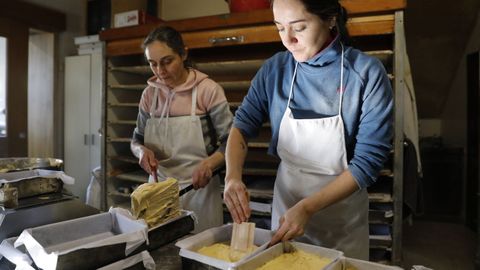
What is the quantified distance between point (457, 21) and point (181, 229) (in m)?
3.61

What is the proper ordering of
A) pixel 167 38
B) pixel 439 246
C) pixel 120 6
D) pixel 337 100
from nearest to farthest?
pixel 337 100
pixel 167 38
pixel 120 6
pixel 439 246

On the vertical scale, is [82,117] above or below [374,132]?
above

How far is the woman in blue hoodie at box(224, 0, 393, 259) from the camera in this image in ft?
3.67

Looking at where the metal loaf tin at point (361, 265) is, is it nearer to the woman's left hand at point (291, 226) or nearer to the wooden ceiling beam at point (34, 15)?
the woman's left hand at point (291, 226)

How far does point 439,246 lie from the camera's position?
3.54 m

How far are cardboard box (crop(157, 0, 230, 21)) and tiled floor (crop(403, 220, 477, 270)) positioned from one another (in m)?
2.90

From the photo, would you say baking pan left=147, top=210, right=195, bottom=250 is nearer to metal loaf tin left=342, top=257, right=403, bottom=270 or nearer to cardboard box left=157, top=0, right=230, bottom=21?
metal loaf tin left=342, top=257, right=403, bottom=270

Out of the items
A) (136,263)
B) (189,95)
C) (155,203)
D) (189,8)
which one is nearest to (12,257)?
(136,263)

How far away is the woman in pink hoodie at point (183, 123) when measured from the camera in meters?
1.75

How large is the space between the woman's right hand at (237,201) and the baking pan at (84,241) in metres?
0.29

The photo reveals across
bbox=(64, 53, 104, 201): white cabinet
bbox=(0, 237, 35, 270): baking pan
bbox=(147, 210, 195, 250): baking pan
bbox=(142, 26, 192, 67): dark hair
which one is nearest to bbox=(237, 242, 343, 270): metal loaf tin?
bbox=(147, 210, 195, 250): baking pan

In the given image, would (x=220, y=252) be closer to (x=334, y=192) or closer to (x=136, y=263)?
(x=136, y=263)

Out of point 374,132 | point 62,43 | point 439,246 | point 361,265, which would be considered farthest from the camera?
point 62,43

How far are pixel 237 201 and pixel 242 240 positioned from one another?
0.15m
